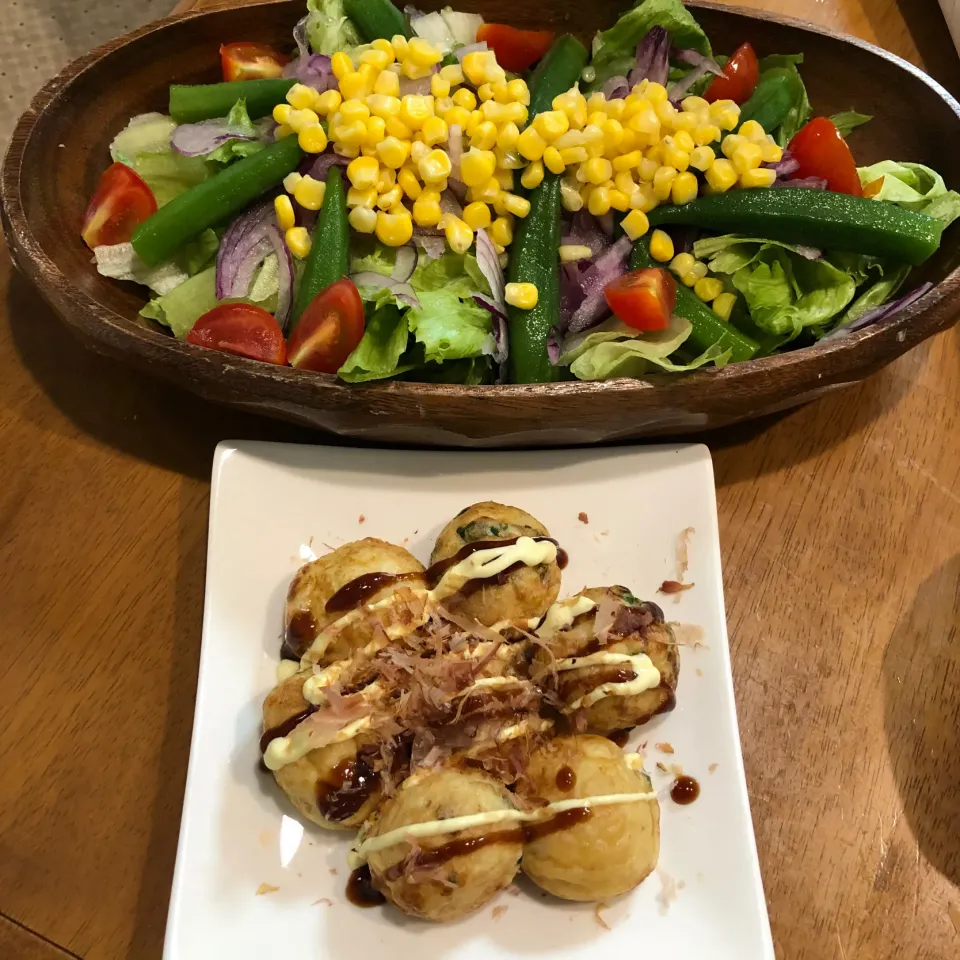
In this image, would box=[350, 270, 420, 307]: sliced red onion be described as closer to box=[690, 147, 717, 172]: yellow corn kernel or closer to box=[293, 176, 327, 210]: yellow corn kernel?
box=[293, 176, 327, 210]: yellow corn kernel

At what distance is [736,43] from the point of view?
6.17 ft

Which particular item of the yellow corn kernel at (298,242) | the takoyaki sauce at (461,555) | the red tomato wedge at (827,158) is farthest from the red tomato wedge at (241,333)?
the red tomato wedge at (827,158)

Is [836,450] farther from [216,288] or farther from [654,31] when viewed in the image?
[216,288]

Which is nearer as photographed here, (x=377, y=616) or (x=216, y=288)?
(x=377, y=616)

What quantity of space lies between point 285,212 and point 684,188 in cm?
84

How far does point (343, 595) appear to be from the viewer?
1342 millimetres

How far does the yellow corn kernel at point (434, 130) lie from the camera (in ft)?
5.25

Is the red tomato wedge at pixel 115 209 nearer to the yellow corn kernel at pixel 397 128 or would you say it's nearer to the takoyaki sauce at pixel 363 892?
the yellow corn kernel at pixel 397 128

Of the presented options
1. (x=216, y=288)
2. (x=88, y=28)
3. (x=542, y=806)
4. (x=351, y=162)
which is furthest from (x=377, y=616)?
(x=88, y=28)

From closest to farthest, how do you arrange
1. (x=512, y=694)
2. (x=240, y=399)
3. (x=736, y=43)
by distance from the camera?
(x=512, y=694) < (x=240, y=399) < (x=736, y=43)

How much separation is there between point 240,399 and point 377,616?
47cm

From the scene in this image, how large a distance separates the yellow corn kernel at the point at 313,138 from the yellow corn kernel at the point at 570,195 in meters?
0.51

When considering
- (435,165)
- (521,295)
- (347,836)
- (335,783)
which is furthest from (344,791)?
(435,165)

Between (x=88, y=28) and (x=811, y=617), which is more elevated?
(x=88, y=28)
